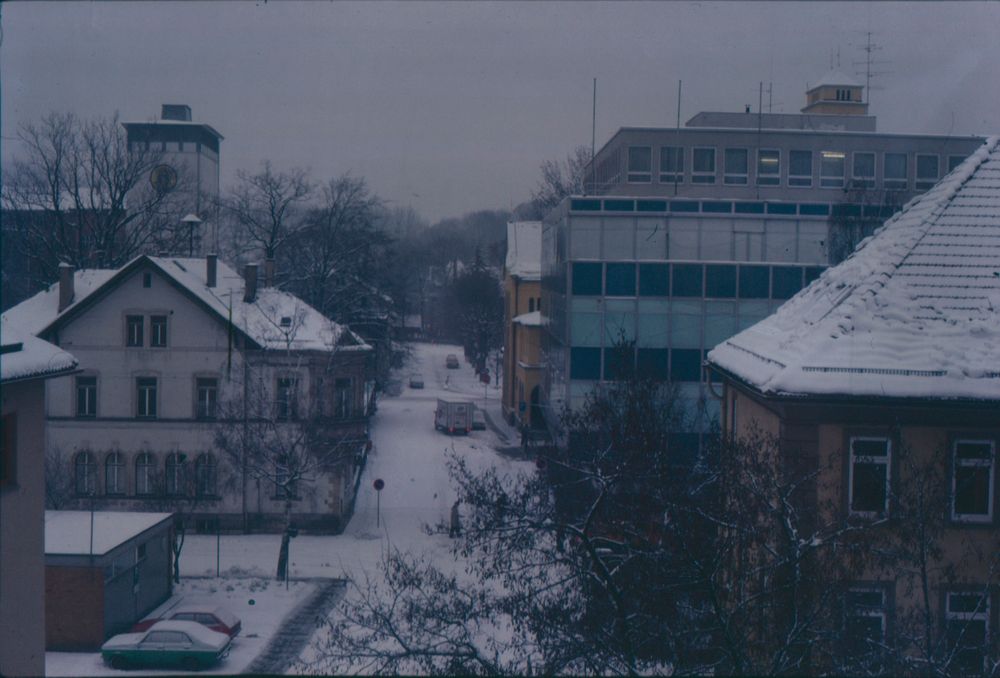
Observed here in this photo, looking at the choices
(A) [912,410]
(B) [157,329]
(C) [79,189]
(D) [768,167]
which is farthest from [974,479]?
(B) [157,329]

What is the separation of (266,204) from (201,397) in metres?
2.42

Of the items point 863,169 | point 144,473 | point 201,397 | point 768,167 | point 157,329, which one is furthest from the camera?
point 157,329

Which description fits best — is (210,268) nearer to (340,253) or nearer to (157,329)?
(157,329)

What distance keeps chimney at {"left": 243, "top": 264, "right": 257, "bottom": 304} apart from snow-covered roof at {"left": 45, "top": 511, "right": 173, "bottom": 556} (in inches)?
90.3

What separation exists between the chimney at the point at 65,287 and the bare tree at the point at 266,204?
275cm

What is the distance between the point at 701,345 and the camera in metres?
5.77

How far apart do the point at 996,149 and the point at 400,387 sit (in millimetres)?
4898

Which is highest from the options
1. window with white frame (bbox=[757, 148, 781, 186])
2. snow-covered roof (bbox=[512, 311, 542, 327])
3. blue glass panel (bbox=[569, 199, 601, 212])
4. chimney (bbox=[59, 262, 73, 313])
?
window with white frame (bbox=[757, 148, 781, 186])

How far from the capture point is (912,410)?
3947 mm

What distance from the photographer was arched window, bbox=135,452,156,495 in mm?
6945

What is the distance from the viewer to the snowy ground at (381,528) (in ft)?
16.7

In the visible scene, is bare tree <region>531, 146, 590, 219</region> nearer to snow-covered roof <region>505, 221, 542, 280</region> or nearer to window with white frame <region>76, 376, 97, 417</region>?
snow-covered roof <region>505, 221, 542, 280</region>

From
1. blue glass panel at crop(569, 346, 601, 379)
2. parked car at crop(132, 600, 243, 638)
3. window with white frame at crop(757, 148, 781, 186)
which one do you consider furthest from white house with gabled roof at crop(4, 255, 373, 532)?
window with white frame at crop(757, 148, 781, 186)

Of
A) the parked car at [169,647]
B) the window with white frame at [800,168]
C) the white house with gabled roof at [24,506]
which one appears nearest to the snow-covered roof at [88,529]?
the parked car at [169,647]
